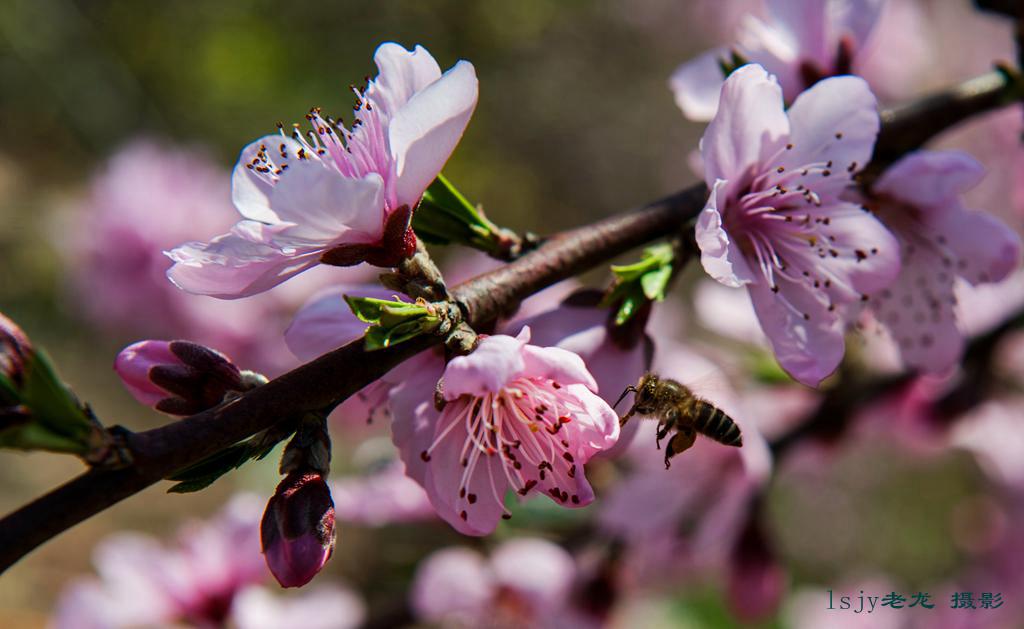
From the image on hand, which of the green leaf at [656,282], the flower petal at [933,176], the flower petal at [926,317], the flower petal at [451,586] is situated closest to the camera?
the green leaf at [656,282]

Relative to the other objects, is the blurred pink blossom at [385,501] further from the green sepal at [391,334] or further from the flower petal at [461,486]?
the green sepal at [391,334]

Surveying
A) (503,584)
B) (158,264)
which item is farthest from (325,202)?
(158,264)

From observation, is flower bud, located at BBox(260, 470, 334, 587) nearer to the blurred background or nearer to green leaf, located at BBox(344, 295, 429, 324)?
green leaf, located at BBox(344, 295, 429, 324)

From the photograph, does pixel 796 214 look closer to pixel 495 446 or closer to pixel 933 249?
pixel 933 249

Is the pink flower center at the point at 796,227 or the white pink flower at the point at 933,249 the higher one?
the pink flower center at the point at 796,227

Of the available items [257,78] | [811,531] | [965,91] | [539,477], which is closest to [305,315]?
[539,477]

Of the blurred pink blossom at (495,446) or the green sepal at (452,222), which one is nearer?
the blurred pink blossom at (495,446)

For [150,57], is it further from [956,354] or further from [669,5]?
[956,354]

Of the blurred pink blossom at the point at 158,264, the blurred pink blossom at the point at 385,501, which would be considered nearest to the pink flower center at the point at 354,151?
the blurred pink blossom at the point at 385,501
